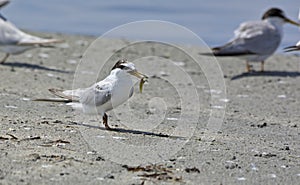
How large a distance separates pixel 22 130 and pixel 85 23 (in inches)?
419

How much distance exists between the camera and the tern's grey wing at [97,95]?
19.6 ft

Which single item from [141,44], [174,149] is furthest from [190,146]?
[141,44]

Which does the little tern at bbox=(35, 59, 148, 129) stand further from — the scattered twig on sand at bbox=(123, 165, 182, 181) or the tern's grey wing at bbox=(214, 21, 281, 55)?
the tern's grey wing at bbox=(214, 21, 281, 55)

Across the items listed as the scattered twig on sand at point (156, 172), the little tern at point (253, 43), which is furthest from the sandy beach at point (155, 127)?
the little tern at point (253, 43)

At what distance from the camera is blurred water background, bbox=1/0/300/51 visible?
1493cm

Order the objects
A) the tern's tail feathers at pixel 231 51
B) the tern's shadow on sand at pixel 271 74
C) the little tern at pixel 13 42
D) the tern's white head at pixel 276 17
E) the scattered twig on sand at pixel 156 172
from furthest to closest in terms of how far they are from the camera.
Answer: the tern's white head at pixel 276 17
the tern's tail feathers at pixel 231 51
the tern's shadow on sand at pixel 271 74
the little tern at pixel 13 42
the scattered twig on sand at pixel 156 172

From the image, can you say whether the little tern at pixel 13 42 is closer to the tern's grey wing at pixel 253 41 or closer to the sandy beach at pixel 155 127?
the sandy beach at pixel 155 127

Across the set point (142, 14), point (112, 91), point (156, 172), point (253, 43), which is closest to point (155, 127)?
point (112, 91)

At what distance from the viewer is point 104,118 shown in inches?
239

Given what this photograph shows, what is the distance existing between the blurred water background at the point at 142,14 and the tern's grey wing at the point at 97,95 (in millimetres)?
7350

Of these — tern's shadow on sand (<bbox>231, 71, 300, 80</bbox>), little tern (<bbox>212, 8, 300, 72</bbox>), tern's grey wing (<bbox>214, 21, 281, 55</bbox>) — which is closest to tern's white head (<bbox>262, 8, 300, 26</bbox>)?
little tern (<bbox>212, 8, 300, 72</bbox>)

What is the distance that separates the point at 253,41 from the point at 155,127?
14.5 ft

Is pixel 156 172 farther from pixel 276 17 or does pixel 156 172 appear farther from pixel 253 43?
pixel 276 17

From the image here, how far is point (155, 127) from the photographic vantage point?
646 cm
